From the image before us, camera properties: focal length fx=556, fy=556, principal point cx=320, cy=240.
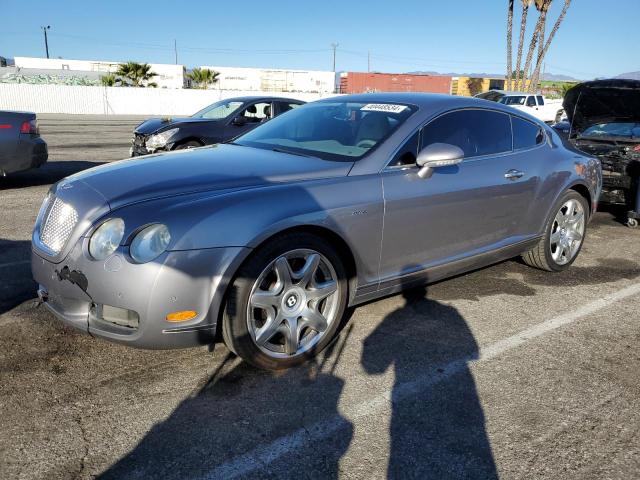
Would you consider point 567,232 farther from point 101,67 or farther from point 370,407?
point 101,67

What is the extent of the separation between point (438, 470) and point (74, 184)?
254cm

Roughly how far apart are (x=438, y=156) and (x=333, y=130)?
34.2 inches

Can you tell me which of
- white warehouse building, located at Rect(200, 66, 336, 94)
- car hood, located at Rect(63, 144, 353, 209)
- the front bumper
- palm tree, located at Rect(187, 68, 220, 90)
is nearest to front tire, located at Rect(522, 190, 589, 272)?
car hood, located at Rect(63, 144, 353, 209)

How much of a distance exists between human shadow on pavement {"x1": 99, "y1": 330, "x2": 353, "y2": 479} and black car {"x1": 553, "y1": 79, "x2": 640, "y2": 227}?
508 centimetres

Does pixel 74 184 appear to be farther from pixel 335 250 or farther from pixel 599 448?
pixel 599 448

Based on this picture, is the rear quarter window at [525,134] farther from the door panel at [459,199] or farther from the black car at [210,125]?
the black car at [210,125]

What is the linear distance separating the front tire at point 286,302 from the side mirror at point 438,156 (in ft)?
2.86

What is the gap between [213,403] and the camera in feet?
9.19

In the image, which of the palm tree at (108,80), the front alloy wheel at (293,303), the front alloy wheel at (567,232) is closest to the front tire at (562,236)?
the front alloy wheel at (567,232)

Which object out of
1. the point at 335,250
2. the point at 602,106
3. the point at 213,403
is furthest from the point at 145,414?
the point at 602,106

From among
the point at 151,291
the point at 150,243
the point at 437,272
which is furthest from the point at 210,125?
the point at 151,291

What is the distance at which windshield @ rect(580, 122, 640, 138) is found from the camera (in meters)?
7.36

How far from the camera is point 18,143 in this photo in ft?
26.0

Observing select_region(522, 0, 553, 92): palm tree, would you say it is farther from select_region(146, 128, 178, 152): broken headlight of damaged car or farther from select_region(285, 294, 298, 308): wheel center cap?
select_region(285, 294, 298, 308): wheel center cap
